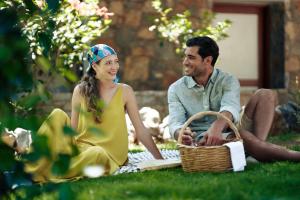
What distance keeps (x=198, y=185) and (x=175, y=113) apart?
1120mm

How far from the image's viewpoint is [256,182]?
141 inches

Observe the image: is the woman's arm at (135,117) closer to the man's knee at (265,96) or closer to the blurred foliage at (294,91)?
the man's knee at (265,96)

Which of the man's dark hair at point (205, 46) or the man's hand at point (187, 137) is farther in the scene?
the man's dark hair at point (205, 46)

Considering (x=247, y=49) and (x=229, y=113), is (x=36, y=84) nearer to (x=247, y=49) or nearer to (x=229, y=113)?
(x=229, y=113)

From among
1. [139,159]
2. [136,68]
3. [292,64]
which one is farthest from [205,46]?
[292,64]

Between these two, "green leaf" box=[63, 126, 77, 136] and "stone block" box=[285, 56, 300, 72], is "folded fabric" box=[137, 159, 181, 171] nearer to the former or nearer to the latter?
"green leaf" box=[63, 126, 77, 136]

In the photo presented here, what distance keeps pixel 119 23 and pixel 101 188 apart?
17.1 feet

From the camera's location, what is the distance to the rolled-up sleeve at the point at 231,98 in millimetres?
4312

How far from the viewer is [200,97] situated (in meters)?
4.60

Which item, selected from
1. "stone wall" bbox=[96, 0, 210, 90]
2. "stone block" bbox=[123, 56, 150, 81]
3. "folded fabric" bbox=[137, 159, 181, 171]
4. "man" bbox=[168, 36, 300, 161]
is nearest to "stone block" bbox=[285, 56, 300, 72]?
"stone wall" bbox=[96, 0, 210, 90]

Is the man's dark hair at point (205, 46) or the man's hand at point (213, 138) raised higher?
the man's dark hair at point (205, 46)

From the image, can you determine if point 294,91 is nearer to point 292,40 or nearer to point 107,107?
point 292,40

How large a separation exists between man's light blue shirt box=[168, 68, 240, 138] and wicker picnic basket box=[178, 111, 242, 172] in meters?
0.38

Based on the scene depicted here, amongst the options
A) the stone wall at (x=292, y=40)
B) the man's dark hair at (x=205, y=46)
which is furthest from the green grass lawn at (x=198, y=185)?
the stone wall at (x=292, y=40)
